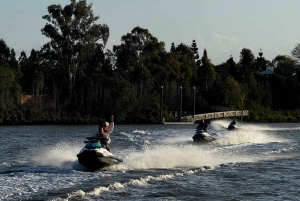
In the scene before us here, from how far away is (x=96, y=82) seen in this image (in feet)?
245

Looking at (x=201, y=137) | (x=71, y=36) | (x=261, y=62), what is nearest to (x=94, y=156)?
(x=201, y=137)

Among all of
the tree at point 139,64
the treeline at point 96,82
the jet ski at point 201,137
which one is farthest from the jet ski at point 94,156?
the tree at point 139,64

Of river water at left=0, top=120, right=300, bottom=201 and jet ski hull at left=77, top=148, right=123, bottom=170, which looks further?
jet ski hull at left=77, top=148, right=123, bottom=170

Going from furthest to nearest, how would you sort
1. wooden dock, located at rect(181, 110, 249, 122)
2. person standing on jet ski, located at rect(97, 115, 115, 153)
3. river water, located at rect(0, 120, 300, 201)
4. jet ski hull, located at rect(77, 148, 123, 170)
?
wooden dock, located at rect(181, 110, 249, 122) < person standing on jet ski, located at rect(97, 115, 115, 153) < jet ski hull, located at rect(77, 148, 123, 170) < river water, located at rect(0, 120, 300, 201)

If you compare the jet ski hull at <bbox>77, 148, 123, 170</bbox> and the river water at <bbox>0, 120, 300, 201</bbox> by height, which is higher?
the jet ski hull at <bbox>77, 148, 123, 170</bbox>

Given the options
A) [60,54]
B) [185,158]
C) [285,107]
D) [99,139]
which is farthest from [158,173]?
[285,107]

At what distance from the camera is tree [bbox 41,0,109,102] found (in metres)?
70.9

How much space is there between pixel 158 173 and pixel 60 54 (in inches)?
2057

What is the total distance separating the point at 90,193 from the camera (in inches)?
647

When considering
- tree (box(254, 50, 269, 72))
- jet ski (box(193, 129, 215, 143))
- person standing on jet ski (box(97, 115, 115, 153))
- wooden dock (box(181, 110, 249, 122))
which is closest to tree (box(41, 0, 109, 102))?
wooden dock (box(181, 110, 249, 122))

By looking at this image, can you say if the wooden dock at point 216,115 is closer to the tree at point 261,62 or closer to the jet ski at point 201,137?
the jet ski at point 201,137

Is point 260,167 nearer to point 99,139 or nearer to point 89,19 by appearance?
point 99,139

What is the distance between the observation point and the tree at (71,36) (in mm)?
70875

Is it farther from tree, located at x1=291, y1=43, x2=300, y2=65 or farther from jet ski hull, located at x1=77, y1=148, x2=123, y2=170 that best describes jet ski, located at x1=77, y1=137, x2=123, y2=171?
tree, located at x1=291, y1=43, x2=300, y2=65
